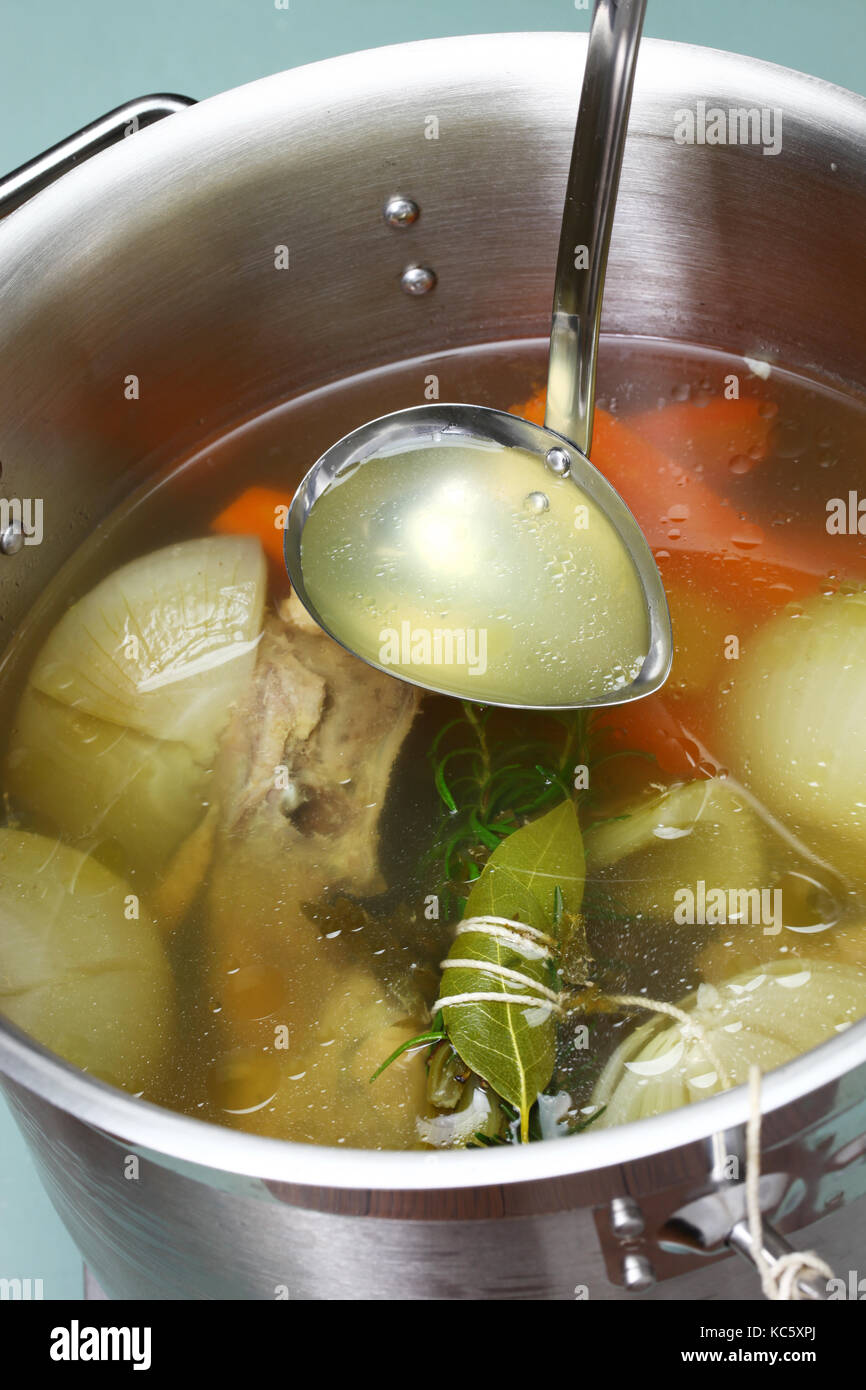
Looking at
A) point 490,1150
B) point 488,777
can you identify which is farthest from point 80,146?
point 490,1150

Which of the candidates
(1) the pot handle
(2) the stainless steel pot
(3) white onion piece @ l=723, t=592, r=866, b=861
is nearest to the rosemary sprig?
(3) white onion piece @ l=723, t=592, r=866, b=861

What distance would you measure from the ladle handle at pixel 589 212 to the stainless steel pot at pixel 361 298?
13cm

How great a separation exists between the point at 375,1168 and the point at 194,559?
0.56 m

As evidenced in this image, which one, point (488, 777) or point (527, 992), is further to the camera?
point (488, 777)

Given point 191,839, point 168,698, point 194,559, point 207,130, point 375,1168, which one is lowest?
point 375,1168

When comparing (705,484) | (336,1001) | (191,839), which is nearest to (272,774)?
(191,839)

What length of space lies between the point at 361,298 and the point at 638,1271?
29.6 inches

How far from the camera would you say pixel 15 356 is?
2.87ft

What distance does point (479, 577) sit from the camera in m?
0.88

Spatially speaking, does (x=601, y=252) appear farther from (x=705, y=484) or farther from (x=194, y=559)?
(x=194, y=559)

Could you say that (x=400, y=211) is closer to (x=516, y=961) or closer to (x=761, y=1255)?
(x=516, y=961)

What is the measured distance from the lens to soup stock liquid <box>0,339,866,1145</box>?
716 millimetres

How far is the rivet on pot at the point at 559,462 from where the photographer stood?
89cm

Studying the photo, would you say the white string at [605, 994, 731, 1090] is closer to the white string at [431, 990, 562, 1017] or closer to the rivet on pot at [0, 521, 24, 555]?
the white string at [431, 990, 562, 1017]
